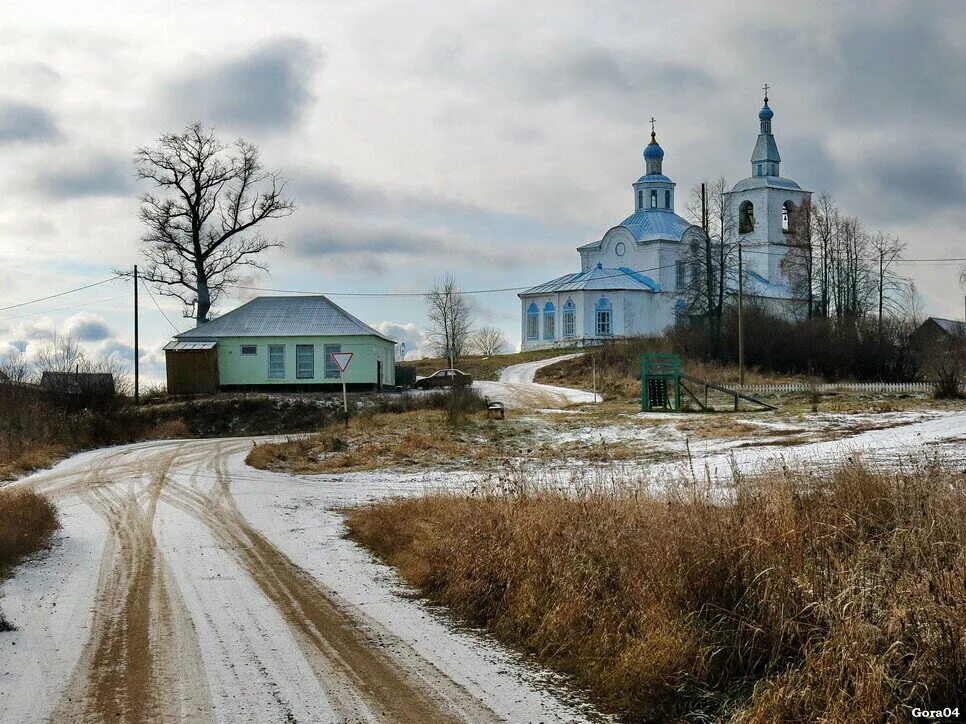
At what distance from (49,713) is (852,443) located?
19856 millimetres

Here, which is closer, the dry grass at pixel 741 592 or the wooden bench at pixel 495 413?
the dry grass at pixel 741 592

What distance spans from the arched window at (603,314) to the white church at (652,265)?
0.07 m

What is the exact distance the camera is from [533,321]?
75750mm

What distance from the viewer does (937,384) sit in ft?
133

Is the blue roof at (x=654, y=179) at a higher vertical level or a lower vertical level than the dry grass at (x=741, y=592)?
higher

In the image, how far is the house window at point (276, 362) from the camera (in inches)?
2021

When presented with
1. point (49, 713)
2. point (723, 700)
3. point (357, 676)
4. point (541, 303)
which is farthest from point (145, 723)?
point (541, 303)

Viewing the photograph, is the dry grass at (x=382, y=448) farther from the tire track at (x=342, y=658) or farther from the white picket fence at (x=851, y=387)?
the white picket fence at (x=851, y=387)

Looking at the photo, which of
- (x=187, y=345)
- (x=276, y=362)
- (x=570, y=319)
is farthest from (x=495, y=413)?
(x=570, y=319)

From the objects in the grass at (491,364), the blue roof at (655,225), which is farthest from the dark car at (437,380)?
the blue roof at (655,225)

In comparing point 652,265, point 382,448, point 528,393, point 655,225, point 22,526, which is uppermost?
point 655,225

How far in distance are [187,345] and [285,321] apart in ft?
16.3

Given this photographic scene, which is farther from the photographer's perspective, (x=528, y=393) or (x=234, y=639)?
(x=528, y=393)

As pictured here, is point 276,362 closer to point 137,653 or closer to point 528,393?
point 528,393
